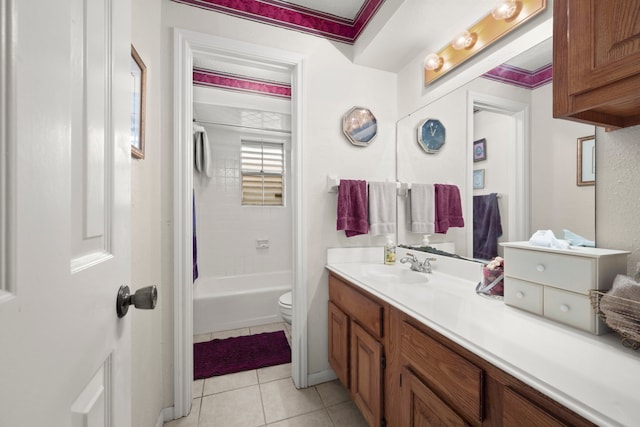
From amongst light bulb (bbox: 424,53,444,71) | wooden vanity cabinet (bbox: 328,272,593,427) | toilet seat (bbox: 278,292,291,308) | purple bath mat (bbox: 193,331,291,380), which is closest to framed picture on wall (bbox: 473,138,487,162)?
light bulb (bbox: 424,53,444,71)

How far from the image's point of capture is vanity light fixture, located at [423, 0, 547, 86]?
1099mm

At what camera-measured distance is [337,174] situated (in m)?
1.80

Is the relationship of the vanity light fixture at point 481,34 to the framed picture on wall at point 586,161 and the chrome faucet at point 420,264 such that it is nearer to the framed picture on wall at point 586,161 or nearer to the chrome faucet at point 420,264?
the framed picture on wall at point 586,161

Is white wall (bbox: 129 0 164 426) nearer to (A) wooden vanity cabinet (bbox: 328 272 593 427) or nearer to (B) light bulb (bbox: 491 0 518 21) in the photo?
(A) wooden vanity cabinet (bbox: 328 272 593 427)

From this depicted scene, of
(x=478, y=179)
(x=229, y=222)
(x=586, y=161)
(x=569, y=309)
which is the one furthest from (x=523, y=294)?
(x=229, y=222)

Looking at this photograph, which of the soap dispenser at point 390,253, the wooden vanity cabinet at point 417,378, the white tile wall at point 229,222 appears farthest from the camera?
the white tile wall at point 229,222

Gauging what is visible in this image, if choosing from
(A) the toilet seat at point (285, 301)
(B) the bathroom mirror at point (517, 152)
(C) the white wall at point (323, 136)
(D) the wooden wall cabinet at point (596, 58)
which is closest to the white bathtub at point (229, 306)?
(A) the toilet seat at point (285, 301)

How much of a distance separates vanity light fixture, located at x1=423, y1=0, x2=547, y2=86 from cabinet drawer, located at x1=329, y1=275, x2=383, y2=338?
4.58 feet

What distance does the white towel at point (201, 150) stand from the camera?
268cm

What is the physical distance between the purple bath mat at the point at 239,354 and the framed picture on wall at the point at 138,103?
159cm

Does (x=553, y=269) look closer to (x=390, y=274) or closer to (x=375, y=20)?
(x=390, y=274)

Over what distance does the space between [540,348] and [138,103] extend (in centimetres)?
166

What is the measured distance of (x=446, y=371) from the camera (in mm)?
772

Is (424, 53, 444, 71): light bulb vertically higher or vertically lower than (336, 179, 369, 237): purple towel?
higher
